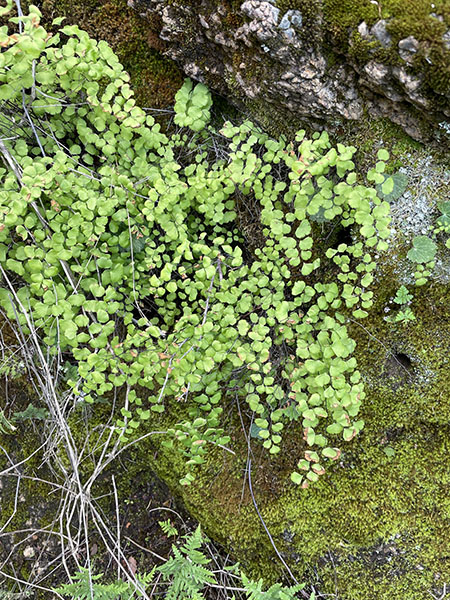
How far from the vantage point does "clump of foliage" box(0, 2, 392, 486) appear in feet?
6.24

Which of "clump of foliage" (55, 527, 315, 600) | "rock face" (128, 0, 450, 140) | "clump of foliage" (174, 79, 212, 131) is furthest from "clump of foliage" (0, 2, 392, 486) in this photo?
"clump of foliage" (55, 527, 315, 600)

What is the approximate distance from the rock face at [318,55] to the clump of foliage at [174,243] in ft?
0.54

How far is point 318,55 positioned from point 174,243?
1022mm

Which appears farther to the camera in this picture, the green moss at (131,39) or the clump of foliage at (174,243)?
the green moss at (131,39)

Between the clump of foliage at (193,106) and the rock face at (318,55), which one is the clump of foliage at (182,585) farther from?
the rock face at (318,55)

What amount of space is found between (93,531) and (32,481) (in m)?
0.50

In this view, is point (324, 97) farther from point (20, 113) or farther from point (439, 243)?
point (20, 113)

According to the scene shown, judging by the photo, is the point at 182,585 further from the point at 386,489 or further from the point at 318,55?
the point at 318,55

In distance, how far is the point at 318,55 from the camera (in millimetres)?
1803

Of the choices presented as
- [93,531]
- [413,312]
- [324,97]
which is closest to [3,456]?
[93,531]

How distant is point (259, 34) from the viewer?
1816mm

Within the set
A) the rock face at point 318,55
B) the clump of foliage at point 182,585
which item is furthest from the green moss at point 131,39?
the clump of foliage at point 182,585

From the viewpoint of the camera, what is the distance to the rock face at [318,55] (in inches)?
62.9

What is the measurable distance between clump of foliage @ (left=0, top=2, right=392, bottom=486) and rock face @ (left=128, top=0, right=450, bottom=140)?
0.16 metres
